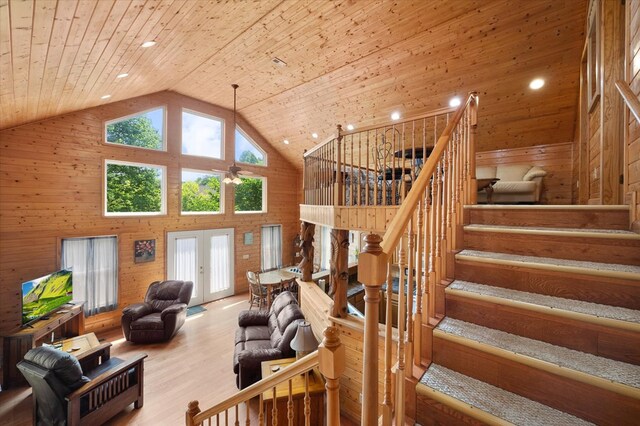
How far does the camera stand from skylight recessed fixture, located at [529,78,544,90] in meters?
3.98

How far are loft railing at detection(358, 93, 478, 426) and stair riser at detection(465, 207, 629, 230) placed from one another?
23 cm

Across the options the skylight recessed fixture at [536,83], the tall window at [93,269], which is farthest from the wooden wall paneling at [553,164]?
the tall window at [93,269]

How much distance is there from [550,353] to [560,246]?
745 millimetres

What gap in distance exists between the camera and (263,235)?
27.8 ft

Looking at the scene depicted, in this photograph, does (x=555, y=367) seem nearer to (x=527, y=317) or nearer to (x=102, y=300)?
(x=527, y=317)

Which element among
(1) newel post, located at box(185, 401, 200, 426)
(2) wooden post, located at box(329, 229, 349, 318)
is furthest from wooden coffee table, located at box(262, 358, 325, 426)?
(1) newel post, located at box(185, 401, 200, 426)

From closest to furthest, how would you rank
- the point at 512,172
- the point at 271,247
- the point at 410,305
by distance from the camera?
the point at 410,305
the point at 512,172
the point at 271,247

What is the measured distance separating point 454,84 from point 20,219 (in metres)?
8.01

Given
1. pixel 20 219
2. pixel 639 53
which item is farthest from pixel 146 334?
pixel 639 53

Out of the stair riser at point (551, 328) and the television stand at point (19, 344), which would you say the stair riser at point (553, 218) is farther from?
the television stand at point (19, 344)

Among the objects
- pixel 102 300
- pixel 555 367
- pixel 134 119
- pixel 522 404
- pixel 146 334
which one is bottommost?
pixel 146 334

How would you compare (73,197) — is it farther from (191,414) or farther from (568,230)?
(568,230)

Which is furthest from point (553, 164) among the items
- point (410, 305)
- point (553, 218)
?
point (410, 305)

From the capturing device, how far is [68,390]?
2.91 metres
